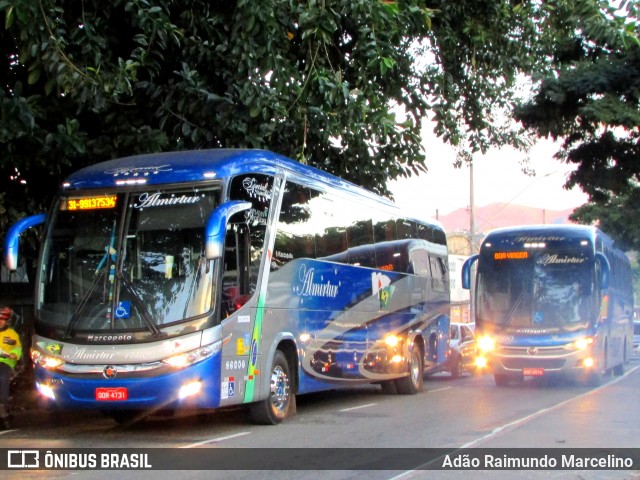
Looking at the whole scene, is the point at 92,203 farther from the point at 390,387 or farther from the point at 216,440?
the point at 390,387

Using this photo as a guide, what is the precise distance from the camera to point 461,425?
11.7 metres

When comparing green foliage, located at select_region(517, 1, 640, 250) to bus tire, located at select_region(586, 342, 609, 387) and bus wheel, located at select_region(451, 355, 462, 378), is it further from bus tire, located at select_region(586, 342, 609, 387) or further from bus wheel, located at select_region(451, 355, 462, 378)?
Result: bus wheel, located at select_region(451, 355, 462, 378)

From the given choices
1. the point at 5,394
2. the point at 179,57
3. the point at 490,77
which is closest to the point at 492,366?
the point at 490,77

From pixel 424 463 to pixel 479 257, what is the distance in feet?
37.0

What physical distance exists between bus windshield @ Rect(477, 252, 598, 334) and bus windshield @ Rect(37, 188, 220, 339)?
10.1 metres

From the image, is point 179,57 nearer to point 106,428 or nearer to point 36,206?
point 36,206

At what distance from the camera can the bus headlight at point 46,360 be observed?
10242 millimetres

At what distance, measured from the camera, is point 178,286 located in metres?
10.1

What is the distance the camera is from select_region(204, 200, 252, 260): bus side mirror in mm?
9492

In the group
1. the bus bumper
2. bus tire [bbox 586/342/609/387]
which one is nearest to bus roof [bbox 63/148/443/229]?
the bus bumper

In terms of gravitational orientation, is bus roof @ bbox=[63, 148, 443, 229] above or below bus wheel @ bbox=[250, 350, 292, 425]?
above

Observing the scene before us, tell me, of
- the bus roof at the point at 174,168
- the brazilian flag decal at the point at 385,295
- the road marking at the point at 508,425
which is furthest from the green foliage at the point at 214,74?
the road marking at the point at 508,425

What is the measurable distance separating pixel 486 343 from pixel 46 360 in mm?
10940

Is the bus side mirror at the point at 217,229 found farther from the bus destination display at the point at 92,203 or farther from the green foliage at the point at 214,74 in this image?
the green foliage at the point at 214,74
